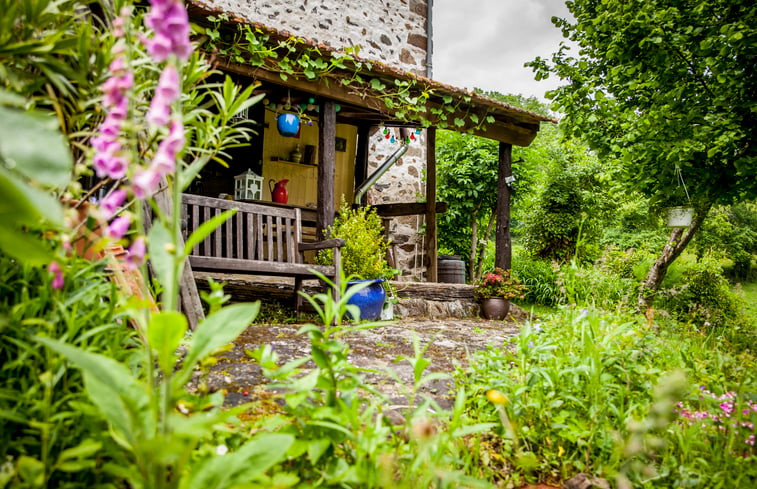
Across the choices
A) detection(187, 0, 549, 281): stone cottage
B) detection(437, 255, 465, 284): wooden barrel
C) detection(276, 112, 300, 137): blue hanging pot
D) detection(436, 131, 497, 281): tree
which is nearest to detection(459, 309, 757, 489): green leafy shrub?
detection(187, 0, 549, 281): stone cottage

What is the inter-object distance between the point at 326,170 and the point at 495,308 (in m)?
2.69

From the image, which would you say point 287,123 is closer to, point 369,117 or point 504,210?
point 369,117

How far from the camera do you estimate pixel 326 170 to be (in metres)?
4.56

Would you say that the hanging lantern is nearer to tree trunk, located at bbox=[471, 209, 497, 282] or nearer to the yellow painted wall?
tree trunk, located at bbox=[471, 209, 497, 282]

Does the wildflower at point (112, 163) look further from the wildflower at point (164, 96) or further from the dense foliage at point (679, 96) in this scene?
the dense foliage at point (679, 96)

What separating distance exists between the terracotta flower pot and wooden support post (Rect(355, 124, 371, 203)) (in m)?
2.74

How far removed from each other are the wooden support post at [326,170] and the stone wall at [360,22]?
2.51 m

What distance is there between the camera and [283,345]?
275 centimetres

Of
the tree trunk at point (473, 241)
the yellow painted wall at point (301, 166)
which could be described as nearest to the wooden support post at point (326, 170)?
the yellow painted wall at point (301, 166)

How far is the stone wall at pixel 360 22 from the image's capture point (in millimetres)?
6336

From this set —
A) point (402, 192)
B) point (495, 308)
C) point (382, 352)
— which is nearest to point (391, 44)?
point (402, 192)

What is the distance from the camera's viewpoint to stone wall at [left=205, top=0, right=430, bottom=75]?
6.34m

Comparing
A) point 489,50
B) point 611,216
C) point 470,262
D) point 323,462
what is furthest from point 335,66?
point 489,50

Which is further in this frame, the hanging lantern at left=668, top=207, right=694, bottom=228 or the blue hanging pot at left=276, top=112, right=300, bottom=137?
→ the hanging lantern at left=668, top=207, right=694, bottom=228
